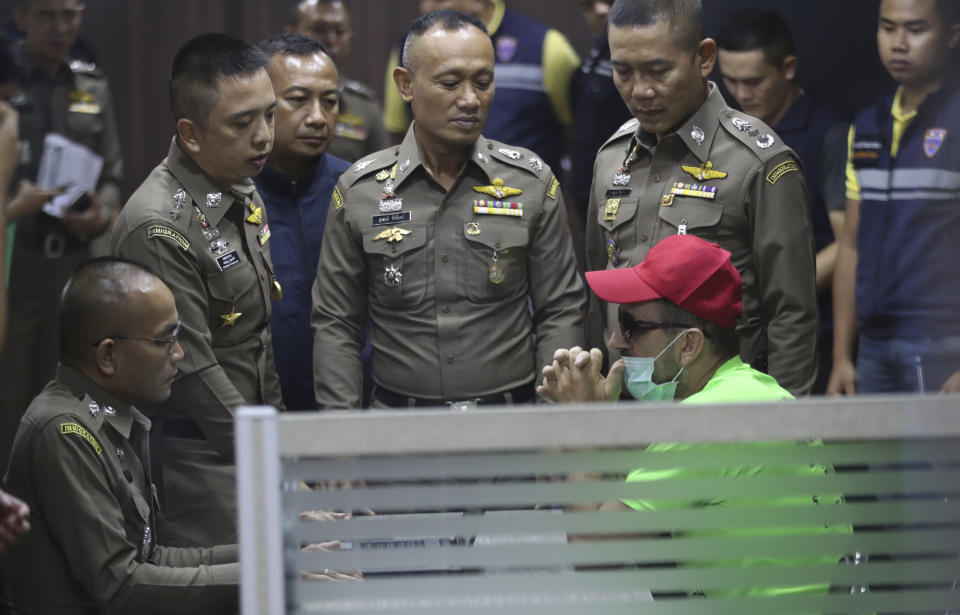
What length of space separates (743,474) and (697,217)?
1084mm

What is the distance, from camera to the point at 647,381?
238 centimetres

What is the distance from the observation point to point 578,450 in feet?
5.59

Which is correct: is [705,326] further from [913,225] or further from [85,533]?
[913,225]

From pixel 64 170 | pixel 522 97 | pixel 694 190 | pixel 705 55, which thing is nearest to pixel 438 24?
pixel 705 55

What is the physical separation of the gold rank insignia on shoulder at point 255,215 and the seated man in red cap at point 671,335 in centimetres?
110

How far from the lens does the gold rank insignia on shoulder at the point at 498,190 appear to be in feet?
10.2

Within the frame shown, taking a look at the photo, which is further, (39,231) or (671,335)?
(39,231)

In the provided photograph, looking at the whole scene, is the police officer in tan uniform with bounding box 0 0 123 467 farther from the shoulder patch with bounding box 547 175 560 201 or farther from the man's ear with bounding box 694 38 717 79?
the man's ear with bounding box 694 38 717 79

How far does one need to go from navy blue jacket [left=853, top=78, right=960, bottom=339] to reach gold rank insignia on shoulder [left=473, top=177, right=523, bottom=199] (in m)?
1.18

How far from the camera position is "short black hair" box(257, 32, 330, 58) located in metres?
3.61

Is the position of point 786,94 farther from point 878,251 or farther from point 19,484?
point 19,484

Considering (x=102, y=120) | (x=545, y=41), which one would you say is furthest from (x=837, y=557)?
(x=102, y=120)

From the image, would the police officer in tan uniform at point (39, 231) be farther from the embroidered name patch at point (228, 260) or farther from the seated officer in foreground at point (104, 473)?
the seated officer in foreground at point (104, 473)

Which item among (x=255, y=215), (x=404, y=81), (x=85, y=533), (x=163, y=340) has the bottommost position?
(x=85, y=533)
